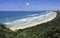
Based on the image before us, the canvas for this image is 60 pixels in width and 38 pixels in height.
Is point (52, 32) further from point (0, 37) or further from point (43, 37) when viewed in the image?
point (0, 37)

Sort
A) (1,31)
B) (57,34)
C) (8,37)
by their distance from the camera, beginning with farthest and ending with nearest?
(57,34) < (1,31) < (8,37)

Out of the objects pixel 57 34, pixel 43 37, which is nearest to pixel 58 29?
pixel 57 34

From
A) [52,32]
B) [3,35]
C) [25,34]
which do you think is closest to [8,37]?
[3,35]

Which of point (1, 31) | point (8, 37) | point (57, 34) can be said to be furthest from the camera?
point (57, 34)

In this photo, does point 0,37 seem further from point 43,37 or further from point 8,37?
point 43,37

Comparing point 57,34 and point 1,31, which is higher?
point 1,31

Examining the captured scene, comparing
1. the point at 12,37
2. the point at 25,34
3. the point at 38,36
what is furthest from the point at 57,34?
the point at 12,37

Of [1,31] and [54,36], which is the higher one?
[1,31]

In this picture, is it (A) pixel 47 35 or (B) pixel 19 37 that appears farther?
(A) pixel 47 35

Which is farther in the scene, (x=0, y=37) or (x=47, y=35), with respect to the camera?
(x=47, y=35)
